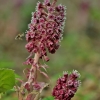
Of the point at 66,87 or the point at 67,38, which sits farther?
the point at 67,38

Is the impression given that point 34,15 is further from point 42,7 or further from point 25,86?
point 25,86

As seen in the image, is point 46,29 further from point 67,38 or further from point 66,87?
point 67,38

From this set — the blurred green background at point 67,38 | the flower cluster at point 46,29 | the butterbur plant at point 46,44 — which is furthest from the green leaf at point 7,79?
the blurred green background at point 67,38

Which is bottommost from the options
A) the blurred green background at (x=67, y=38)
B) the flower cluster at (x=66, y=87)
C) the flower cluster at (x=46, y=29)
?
the flower cluster at (x=66, y=87)

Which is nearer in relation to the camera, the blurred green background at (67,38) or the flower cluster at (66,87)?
the flower cluster at (66,87)

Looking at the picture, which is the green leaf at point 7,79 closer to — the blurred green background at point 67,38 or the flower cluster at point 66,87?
the flower cluster at point 66,87

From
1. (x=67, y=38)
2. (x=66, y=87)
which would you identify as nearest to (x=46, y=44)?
(x=66, y=87)
